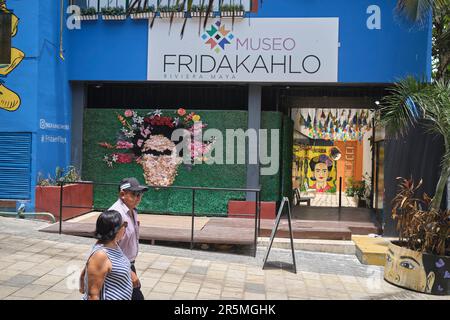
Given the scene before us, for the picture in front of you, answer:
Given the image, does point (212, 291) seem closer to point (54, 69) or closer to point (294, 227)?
point (294, 227)

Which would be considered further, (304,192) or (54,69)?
(304,192)

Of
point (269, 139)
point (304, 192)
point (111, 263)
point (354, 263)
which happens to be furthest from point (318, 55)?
point (304, 192)

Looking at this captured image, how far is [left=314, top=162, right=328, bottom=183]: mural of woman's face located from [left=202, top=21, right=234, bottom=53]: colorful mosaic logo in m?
12.8

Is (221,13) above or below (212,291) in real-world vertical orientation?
above

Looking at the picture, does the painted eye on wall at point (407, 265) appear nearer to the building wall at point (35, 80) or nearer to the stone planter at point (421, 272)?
the stone planter at point (421, 272)

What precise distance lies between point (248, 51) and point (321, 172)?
12961 mm

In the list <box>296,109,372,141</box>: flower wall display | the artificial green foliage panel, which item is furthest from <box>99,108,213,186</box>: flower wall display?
<box>296,109,372,141</box>: flower wall display

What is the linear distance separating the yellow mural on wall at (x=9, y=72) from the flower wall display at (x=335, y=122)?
9157mm

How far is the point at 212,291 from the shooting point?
18.6ft

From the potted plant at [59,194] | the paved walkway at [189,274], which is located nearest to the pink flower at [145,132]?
the potted plant at [59,194]

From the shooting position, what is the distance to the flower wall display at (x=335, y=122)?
15.1 metres

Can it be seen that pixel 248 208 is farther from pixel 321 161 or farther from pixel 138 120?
pixel 321 161

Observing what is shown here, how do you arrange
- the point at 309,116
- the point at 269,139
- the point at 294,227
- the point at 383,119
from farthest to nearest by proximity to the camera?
the point at 309,116 → the point at 269,139 → the point at 294,227 → the point at 383,119

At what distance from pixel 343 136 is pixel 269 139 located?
8.34m
